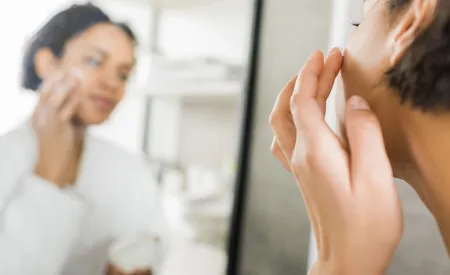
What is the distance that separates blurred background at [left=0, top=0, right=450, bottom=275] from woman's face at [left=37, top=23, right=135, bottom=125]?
0.07 feet

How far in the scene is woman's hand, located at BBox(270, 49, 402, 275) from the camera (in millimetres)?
375

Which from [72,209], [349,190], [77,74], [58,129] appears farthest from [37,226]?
[349,190]

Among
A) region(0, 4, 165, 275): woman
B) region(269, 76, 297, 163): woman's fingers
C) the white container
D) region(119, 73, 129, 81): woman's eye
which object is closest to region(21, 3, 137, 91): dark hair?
region(0, 4, 165, 275): woman

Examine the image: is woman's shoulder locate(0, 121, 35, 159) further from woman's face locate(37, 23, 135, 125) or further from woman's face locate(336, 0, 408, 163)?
woman's face locate(336, 0, 408, 163)

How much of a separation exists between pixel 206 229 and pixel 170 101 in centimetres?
27

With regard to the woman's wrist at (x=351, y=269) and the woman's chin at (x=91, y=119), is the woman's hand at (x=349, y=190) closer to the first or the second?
the woman's wrist at (x=351, y=269)

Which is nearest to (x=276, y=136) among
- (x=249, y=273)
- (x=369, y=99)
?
(x=369, y=99)

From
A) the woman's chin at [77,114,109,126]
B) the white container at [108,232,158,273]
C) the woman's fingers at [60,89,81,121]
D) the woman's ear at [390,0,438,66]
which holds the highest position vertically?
the woman's ear at [390,0,438,66]

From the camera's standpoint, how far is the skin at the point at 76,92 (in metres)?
0.80

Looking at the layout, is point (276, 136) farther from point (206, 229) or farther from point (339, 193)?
point (206, 229)

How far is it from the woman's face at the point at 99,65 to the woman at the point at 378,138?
49cm

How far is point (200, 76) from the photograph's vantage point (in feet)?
3.01

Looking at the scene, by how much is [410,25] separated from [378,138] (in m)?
0.10

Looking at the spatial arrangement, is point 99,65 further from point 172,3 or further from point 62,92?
point 172,3
